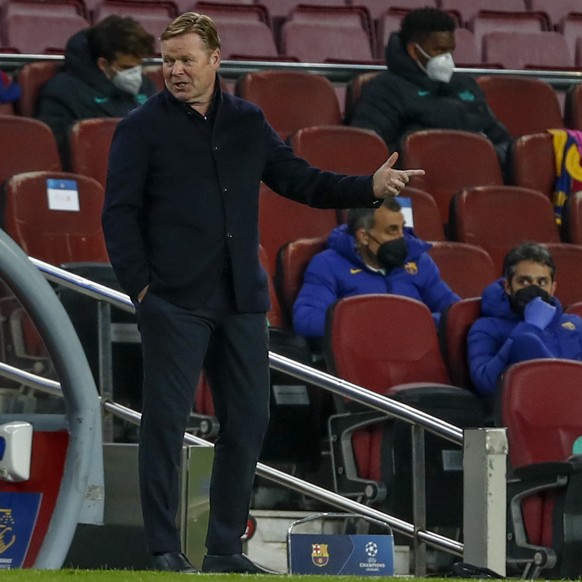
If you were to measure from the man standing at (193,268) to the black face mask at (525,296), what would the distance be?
175cm

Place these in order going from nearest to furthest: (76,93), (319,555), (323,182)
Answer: (323,182), (319,555), (76,93)

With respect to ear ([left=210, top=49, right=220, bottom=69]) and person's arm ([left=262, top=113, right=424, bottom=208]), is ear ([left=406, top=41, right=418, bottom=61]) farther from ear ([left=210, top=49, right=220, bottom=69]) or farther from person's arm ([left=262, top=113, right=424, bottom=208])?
ear ([left=210, top=49, right=220, bottom=69])

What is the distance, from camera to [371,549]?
367cm

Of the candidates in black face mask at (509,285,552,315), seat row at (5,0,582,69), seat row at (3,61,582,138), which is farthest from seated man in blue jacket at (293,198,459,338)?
seat row at (5,0,582,69)

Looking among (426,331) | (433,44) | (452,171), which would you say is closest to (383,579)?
(426,331)

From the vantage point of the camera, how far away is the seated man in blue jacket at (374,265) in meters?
5.21

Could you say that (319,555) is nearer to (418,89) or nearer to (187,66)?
(187,66)

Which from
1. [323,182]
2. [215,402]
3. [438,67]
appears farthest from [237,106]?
[438,67]

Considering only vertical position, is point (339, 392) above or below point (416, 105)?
below

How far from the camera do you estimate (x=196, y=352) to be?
130 inches

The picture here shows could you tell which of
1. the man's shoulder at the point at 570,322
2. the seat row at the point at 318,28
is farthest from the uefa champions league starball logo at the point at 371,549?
the seat row at the point at 318,28

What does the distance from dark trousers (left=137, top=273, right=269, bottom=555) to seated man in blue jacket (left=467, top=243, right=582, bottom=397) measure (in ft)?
5.51

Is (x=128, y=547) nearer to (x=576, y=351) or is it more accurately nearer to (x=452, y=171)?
(x=576, y=351)

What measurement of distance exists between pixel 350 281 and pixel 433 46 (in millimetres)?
1967
